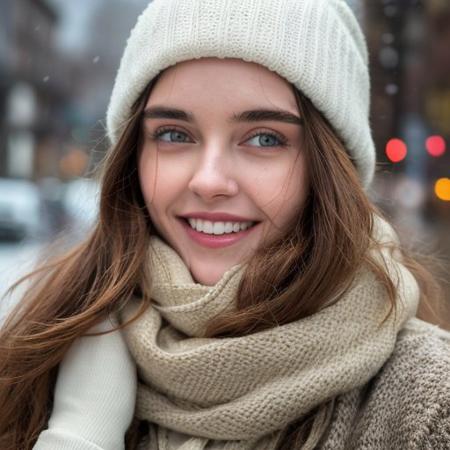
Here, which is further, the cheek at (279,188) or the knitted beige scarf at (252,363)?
the cheek at (279,188)

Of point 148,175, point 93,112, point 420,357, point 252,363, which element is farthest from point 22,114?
point 420,357

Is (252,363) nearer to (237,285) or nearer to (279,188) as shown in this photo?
(237,285)

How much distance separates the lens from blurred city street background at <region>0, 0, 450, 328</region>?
2807 millimetres

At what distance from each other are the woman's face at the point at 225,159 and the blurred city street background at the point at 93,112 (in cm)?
51

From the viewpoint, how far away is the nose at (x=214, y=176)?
1675 mm

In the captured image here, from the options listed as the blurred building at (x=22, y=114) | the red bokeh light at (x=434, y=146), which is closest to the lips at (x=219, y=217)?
the red bokeh light at (x=434, y=146)

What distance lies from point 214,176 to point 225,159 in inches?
2.8

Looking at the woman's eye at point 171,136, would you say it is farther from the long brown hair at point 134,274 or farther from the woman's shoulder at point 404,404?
the woman's shoulder at point 404,404

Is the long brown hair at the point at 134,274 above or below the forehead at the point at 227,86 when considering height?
below

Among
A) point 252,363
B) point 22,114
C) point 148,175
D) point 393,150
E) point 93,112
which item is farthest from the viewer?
point 22,114

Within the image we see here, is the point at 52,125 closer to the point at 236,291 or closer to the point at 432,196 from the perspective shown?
the point at 432,196

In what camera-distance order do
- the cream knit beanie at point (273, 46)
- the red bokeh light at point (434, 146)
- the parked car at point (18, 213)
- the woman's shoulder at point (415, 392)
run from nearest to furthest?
1. the woman's shoulder at point (415, 392)
2. the cream knit beanie at point (273, 46)
3. the red bokeh light at point (434, 146)
4. the parked car at point (18, 213)

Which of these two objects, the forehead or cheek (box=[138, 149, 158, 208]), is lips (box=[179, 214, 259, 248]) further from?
the forehead

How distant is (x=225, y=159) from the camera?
5.66 ft
